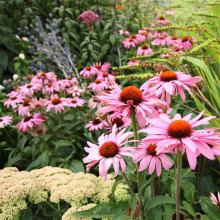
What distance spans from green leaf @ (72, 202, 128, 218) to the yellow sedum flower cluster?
0.22 feet

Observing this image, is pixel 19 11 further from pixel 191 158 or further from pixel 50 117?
pixel 191 158

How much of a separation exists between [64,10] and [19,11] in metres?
0.62

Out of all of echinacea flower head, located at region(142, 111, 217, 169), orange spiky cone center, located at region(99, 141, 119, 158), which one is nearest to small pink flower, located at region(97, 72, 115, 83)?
orange spiky cone center, located at region(99, 141, 119, 158)

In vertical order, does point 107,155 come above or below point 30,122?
above

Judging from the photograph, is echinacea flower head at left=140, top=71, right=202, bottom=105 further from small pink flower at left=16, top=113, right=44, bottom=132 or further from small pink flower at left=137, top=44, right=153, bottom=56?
small pink flower at left=137, top=44, right=153, bottom=56

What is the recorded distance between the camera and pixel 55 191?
972mm

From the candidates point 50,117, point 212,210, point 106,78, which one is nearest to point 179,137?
point 212,210

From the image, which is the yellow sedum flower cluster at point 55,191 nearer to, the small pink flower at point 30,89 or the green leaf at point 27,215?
the green leaf at point 27,215

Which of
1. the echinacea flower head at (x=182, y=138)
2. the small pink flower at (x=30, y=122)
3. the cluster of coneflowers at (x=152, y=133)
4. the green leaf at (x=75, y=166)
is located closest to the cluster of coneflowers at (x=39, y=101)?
the small pink flower at (x=30, y=122)

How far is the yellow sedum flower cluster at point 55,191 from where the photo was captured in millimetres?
938

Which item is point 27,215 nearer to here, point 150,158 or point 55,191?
point 55,191

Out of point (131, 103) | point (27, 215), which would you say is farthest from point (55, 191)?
point (131, 103)

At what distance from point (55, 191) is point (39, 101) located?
3.14 feet

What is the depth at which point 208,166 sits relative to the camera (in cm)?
142
